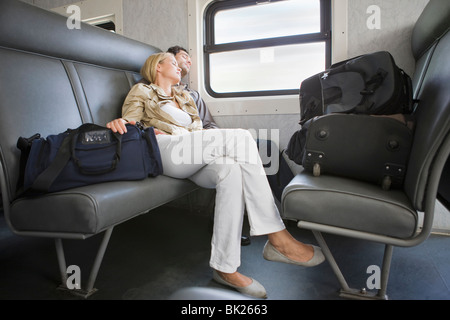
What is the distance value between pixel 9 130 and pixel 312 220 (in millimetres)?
1465

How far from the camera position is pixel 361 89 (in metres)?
1.71

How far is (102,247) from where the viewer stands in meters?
1.52

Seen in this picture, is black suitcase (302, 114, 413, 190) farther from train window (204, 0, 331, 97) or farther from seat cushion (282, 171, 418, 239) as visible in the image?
train window (204, 0, 331, 97)

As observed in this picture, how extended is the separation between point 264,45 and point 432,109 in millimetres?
1856

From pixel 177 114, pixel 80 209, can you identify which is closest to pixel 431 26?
pixel 177 114

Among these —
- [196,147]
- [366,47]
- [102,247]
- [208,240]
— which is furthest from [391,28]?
[102,247]

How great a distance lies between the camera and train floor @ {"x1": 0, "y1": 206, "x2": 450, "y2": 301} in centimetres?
160

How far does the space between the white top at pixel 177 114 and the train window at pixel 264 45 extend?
85 centimetres

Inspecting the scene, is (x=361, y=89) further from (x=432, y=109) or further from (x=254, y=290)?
(x=254, y=290)

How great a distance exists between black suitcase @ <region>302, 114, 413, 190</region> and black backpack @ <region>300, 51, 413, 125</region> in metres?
0.19

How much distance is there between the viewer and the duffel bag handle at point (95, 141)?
1432mm

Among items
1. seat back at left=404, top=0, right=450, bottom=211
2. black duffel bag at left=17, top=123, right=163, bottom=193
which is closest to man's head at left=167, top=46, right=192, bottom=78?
black duffel bag at left=17, top=123, right=163, bottom=193

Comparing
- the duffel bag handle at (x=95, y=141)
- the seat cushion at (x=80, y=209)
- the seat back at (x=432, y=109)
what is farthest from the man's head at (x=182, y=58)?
the seat back at (x=432, y=109)

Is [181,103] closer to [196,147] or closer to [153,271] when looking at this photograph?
[196,147]
